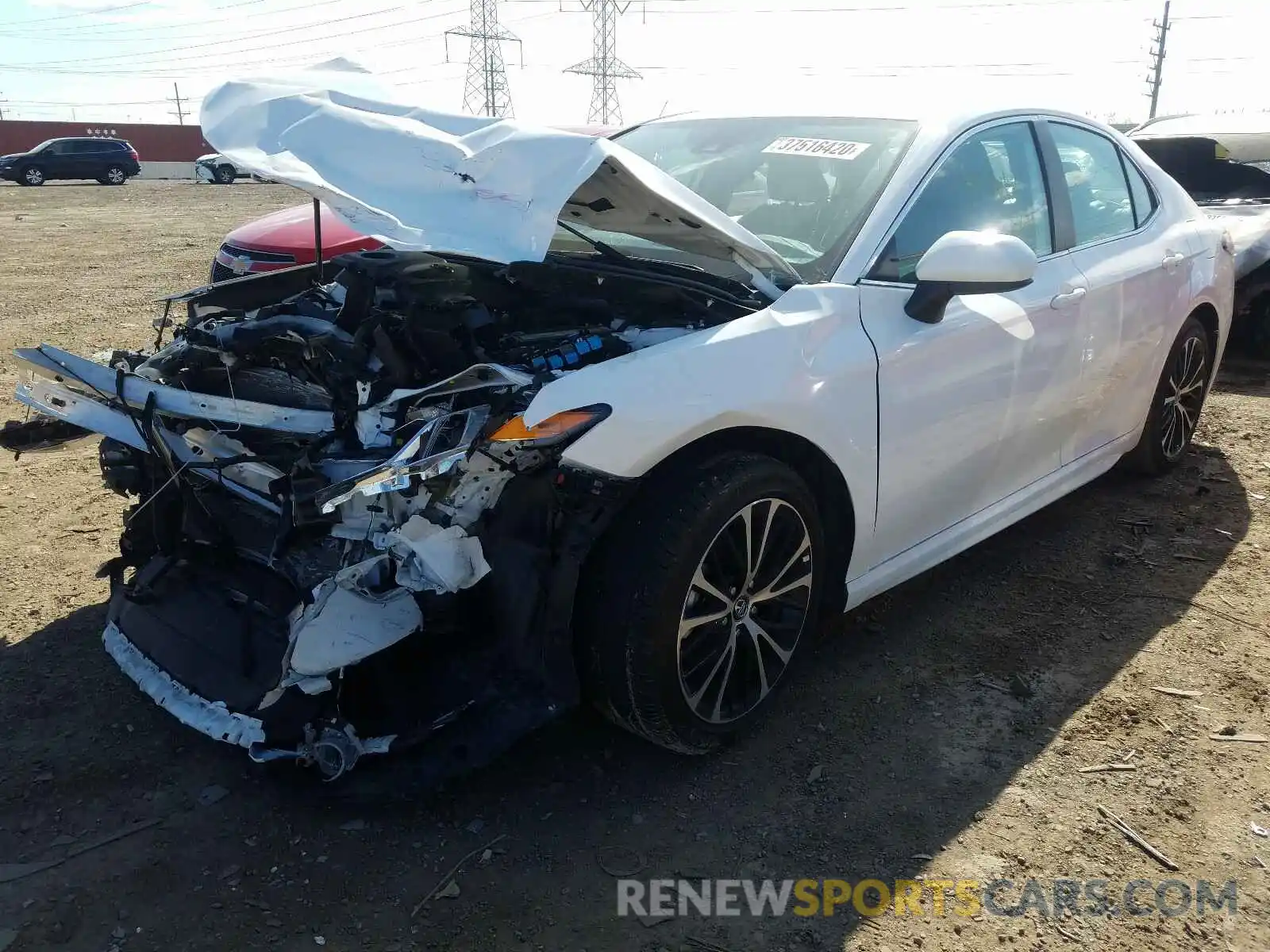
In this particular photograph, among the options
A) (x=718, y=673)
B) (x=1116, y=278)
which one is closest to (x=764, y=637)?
(x=718, y=673)

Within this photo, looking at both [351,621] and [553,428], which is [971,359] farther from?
[351,621]

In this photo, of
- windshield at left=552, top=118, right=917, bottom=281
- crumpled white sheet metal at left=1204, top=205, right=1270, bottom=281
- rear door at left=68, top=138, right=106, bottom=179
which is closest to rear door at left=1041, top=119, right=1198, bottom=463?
windshield at left=552, top=118, right=917, bottom=281

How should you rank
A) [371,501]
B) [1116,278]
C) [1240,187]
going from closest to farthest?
1. [371,501]
2. [1116,278]
3. [1240,187]

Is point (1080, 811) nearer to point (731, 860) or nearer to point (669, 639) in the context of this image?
point (731, 860)

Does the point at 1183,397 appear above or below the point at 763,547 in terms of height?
below

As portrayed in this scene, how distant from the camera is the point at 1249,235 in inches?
255

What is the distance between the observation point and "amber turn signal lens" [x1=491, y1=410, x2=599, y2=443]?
7.33 feet

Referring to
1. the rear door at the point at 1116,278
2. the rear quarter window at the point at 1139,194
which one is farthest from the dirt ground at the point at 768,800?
the rear quarter window at the point at 1139,194

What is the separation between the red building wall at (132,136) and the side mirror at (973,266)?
49.1m

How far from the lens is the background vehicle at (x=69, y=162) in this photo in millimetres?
30641

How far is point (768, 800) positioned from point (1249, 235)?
235 inches

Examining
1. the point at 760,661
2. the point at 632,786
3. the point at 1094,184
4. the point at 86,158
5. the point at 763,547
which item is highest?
the point at 1094,184

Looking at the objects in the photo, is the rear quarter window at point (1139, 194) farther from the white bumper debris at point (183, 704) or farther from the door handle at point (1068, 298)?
the white bumper debris at point (183, 704)

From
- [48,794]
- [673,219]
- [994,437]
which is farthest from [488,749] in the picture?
[994,437]
